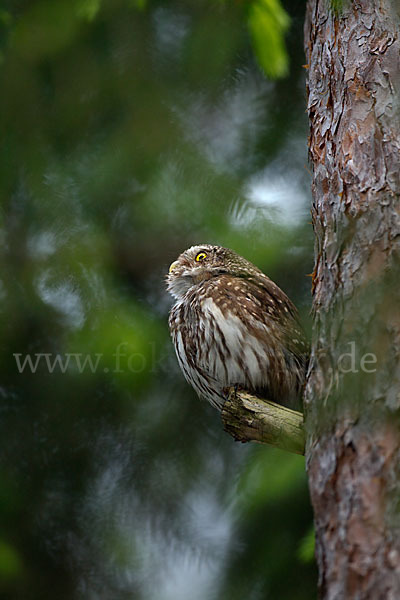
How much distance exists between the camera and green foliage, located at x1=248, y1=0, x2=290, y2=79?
2846 millimetres

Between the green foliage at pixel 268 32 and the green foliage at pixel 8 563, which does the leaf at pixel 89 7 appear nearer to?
the green foliage at pixel 268 32

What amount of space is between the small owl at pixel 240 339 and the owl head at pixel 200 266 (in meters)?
0.09

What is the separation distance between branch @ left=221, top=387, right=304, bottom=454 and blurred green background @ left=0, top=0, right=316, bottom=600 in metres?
0.96

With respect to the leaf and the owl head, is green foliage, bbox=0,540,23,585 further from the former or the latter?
the leaf

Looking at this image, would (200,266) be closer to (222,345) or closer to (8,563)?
(222,345)

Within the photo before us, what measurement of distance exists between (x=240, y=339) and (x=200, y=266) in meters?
0.64

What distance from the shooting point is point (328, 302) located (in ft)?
7.18

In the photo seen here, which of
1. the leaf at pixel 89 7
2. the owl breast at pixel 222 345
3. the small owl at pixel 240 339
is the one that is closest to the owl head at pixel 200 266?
the small owl at pixel 240 339

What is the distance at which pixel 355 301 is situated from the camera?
2061 millimetres

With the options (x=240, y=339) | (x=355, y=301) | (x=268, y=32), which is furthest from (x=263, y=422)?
(x=268, y=32)

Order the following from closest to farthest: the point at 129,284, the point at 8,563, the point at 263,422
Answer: the point at 263,422, the point at 8,563, the point at 129,284

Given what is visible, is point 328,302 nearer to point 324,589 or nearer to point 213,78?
point 324,589

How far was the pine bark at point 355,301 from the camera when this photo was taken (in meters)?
1.75

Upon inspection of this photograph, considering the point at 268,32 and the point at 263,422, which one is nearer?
the point at 263,422
